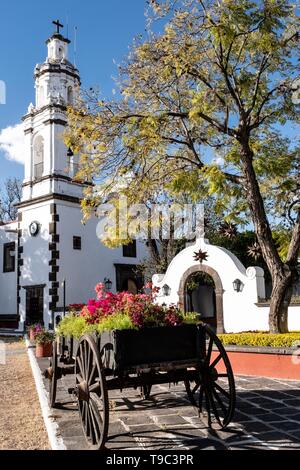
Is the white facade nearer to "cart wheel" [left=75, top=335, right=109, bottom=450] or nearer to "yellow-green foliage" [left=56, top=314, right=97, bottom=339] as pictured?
"yellow-green foliage" [left=56, top=314, right=97, bottom=339]

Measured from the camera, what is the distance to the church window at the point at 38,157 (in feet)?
68.9

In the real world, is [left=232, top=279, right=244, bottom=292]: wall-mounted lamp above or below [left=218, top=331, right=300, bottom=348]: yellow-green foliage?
above

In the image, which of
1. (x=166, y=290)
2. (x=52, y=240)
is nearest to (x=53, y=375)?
(x=166, y=290)

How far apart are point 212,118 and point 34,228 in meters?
12.7

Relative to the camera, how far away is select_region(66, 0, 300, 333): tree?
337 inches

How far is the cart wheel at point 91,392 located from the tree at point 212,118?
16.0ft

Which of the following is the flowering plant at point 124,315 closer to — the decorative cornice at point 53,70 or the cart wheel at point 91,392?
the cart wheel at point 91,392

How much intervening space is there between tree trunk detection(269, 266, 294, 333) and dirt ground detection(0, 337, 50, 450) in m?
4.70

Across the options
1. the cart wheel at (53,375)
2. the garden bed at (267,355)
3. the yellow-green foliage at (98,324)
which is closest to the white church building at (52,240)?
the garden bed at (267,355)

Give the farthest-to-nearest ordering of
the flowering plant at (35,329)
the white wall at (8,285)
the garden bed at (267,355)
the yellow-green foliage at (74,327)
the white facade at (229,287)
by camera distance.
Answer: the white wall at (8,285) < the flowering plant at (35,329) < the white facade at (229,287) < the garden bed at (267,355) < the yellow-green foliage at (74,327)

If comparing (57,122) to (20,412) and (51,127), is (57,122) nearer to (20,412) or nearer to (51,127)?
(51,127)

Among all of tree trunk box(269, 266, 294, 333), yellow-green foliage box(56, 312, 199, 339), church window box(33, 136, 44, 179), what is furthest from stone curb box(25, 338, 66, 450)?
church window box(33, 136, 44, 179)

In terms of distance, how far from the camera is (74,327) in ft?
16.9

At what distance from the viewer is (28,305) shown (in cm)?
2012
